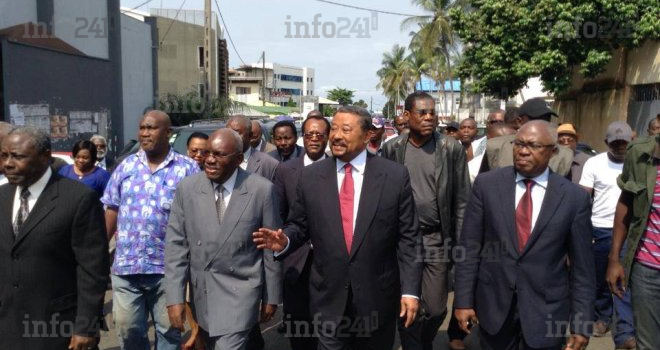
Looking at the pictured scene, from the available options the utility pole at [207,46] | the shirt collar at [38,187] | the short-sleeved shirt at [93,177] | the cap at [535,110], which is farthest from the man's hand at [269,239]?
the utility pole at [207,46]

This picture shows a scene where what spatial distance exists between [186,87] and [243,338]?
38511 mm

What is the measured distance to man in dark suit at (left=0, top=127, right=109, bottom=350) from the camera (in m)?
3.74

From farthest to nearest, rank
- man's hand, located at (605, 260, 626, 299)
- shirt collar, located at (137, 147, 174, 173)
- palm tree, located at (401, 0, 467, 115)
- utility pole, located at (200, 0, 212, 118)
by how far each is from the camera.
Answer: palm tree, located at (401, 0, 467, 115) < utility pole, located at (200, 0, 212, 118) < shirt collar, located at (137, 147, 174, 173) < man's hand, located at (605, 260, 626, 299)

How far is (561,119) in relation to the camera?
25.1 m

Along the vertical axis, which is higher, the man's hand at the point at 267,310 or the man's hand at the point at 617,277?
the man's hand at the point at 617,277

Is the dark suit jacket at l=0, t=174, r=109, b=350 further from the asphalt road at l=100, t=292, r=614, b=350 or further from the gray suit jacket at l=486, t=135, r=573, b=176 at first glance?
the gray suit jacket at l=486, t=135, r=573, b=176

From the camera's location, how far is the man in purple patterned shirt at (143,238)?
4852 millimetres

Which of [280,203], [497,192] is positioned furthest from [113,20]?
[497,192]

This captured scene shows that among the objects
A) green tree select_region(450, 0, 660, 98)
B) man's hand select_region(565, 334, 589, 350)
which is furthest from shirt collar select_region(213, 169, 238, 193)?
green tree select_region(450, 0, 660, 98)

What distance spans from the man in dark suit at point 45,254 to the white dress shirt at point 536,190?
2.49 m

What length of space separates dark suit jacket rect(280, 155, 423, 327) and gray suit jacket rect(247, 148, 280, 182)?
2234 mm

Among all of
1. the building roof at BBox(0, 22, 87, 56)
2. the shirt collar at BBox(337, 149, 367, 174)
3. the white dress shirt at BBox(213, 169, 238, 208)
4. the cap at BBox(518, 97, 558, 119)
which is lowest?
the white dress shirt at BBox(213, 169, 238, 208)

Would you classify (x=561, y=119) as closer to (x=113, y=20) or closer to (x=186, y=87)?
(x=113, y=20)

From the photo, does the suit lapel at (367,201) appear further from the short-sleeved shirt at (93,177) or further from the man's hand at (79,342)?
the short-sleeved shirt at (93,177)
